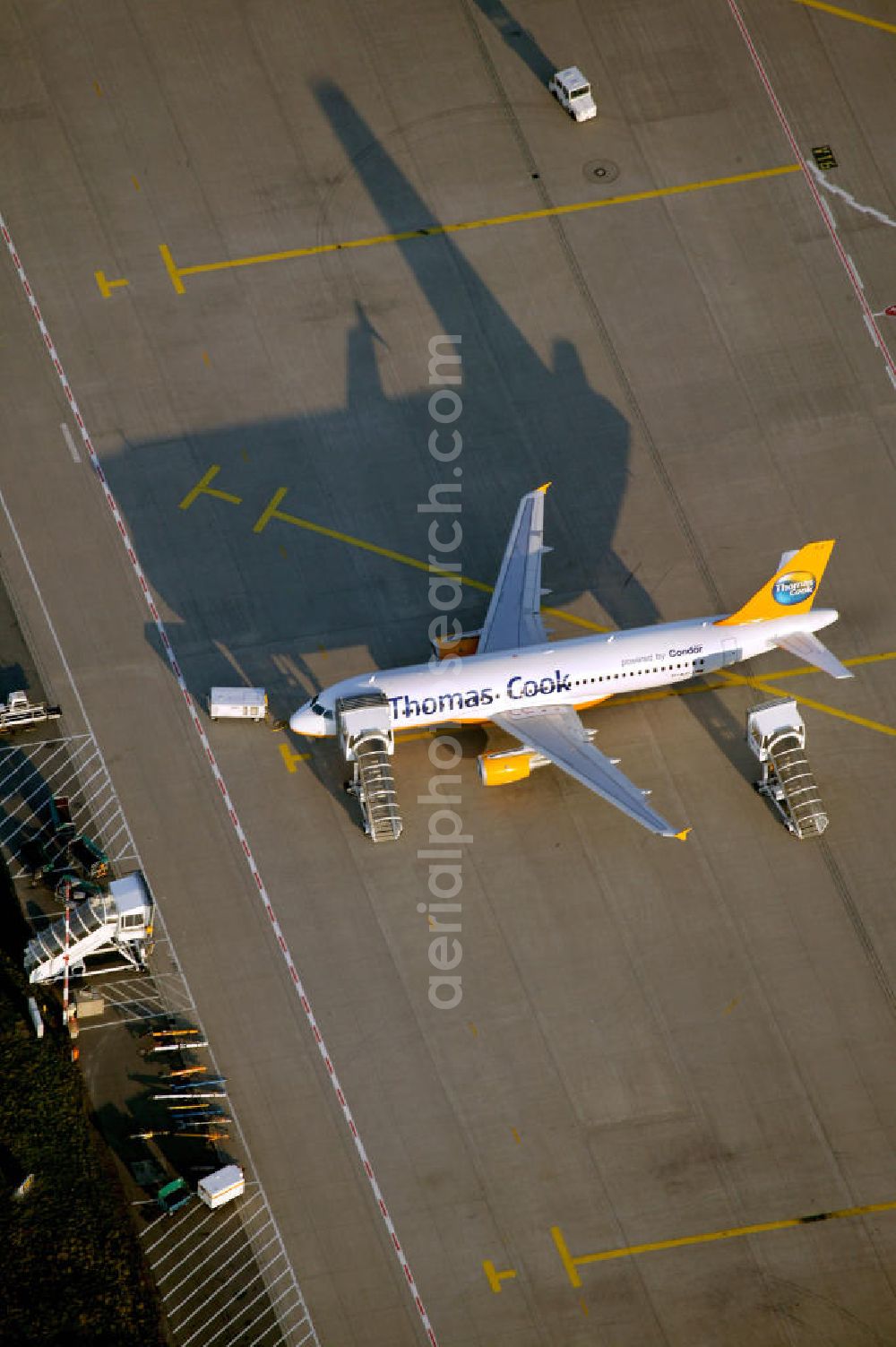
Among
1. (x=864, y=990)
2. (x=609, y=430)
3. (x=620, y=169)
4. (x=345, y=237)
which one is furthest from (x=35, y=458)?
(x=864, y=990)

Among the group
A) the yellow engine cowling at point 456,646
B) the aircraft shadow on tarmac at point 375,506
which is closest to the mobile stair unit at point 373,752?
the aircraft shadow on tarmac at point 375,506

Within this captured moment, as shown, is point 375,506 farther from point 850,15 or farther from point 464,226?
point 850,15

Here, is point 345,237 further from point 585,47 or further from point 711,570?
point 711,570

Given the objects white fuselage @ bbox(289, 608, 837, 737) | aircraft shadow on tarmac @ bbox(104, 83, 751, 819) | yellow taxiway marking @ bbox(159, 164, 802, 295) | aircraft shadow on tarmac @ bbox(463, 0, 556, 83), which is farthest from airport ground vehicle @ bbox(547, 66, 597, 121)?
white fuselage @ bbox(289, 608, 837, 737)

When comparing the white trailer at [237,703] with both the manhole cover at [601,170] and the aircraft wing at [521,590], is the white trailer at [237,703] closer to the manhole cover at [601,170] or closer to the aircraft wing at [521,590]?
the aircraft wing at [521,590]

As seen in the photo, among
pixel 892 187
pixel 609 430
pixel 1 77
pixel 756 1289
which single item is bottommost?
pixel 756 1289

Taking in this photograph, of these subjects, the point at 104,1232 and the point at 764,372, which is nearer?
the point at 104,1232
